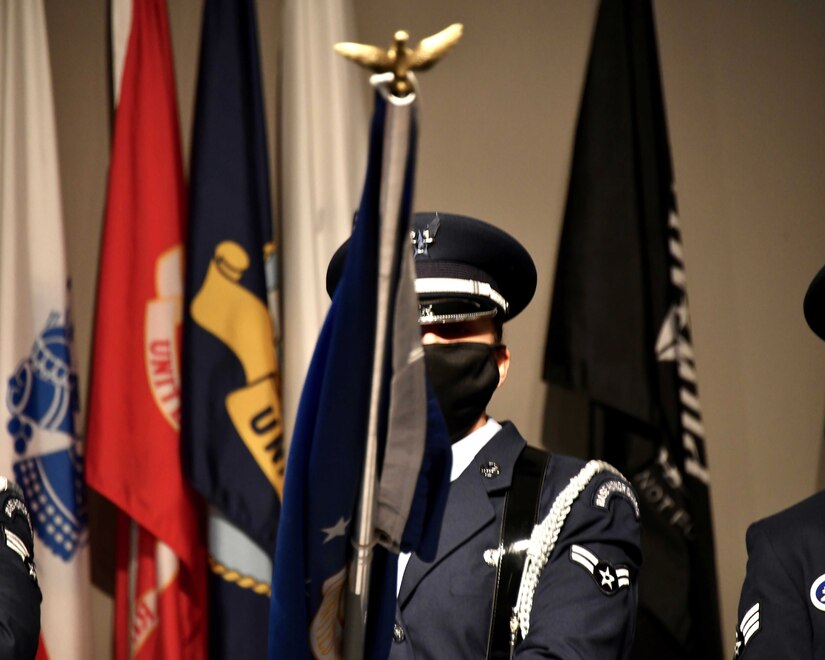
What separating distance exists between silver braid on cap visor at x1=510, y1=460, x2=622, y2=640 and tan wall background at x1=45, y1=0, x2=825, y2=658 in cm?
119

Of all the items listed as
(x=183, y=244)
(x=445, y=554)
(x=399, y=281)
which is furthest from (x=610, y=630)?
(x=183, y=244)

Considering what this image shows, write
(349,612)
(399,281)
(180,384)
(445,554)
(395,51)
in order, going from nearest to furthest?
(395,51)
(399,281)
(349,612)
(445,554)
(180,384)

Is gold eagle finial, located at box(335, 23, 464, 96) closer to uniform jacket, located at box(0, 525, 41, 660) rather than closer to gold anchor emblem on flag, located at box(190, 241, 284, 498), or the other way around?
uniform jacket, located at box(0, 525, 41, 660)

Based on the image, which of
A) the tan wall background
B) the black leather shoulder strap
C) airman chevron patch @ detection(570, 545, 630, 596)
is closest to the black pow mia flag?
the tan wall background

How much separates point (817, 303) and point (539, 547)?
0.64m

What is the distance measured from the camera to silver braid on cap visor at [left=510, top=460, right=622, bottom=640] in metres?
1.64

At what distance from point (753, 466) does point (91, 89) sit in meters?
1.95

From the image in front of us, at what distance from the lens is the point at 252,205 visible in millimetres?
2855

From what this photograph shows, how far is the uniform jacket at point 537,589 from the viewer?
1598 mm

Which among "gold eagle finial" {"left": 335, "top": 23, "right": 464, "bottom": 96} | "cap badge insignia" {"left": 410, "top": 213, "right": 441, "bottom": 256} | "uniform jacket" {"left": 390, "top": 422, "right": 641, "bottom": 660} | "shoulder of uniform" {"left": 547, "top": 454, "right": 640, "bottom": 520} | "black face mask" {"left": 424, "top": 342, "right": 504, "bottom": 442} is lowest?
"uniform jacket" {"left": 390, "top": 422, "right": 641, "bottom": 660}

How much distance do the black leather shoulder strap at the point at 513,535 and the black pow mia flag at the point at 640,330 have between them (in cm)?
87

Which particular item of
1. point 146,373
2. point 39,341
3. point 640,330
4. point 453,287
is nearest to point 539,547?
point 453,287

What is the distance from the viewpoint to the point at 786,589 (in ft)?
5.57

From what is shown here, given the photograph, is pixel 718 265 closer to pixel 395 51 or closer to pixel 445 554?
pixel 445 554
